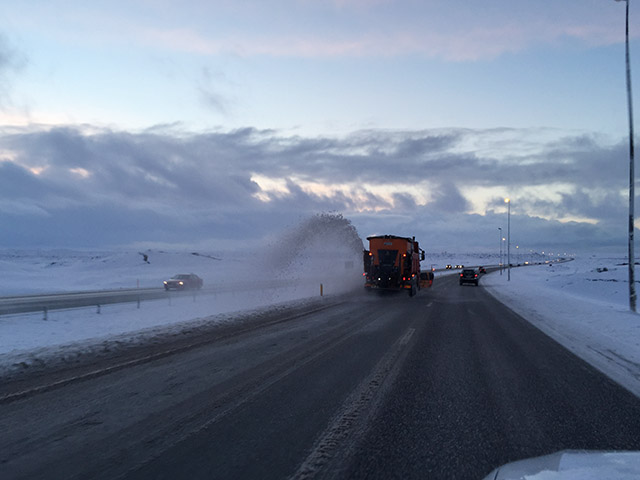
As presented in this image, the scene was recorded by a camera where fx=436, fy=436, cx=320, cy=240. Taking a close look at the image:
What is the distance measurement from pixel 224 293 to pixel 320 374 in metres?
23.6

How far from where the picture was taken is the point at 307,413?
5535 mm

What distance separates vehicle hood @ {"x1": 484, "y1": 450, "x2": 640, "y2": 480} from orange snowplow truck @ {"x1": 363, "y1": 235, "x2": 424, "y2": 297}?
2405 cm

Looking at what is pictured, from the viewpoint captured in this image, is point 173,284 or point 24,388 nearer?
point 24,388

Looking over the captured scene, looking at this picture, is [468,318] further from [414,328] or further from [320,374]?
[320,374]

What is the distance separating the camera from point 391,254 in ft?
93.4

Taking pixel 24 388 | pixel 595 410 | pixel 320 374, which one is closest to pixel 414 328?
pixel 320 374

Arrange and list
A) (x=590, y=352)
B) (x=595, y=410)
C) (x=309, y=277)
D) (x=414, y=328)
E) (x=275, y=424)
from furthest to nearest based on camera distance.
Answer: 1. (x=309, y=277)
2. (x=414, y=328)
3. (x=590, y=352)
4. (x=595, y=410)
5. (x=275, y=424)

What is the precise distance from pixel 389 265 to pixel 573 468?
24.8m

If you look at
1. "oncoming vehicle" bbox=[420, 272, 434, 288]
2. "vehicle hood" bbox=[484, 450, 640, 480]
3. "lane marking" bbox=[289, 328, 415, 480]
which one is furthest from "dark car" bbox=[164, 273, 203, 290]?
"vehicle hood" bbox=[484, 450, 640, 480]

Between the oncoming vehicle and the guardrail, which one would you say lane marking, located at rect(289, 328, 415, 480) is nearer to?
the guardrail

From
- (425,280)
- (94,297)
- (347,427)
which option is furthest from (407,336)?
(425,280)

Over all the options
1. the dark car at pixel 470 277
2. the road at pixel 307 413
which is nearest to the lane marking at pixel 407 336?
the road at pixel 307 413

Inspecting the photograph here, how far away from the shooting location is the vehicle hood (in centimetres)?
333

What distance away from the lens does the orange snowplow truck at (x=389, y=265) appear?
27.9m
